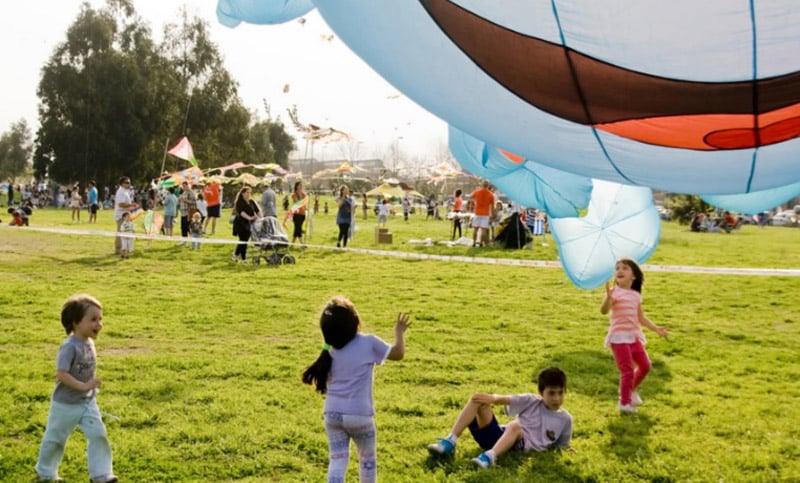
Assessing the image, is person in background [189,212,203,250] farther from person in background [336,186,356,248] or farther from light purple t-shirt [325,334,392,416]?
light purple t-shirt [325,334,392,416]

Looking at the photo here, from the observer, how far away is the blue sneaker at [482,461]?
4992 mm

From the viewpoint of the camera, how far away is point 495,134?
10.0 feet

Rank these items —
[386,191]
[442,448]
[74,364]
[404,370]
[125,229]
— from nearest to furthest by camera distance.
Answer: [74,364]
[442,448]
[404,370]
[125,229]
[386,191]

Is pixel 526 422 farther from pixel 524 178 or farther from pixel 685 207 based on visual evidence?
pixel 685 207

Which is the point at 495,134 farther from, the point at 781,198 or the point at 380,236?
the point at 380,236

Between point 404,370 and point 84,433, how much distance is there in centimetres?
344

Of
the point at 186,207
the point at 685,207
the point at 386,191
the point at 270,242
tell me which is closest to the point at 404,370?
the point at 270,242

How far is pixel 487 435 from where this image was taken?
5.33m

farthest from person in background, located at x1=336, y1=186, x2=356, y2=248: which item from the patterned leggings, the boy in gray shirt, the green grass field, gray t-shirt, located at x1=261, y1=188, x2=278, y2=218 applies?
the patterned leggings

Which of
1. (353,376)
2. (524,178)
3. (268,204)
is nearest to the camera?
(353,376)

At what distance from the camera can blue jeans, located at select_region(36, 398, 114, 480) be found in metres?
4.48

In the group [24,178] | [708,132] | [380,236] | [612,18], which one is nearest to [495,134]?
[612,18]

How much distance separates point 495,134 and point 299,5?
1.25m

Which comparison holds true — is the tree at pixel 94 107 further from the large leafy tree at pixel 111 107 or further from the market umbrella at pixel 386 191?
the market umbrella at pixel 386 191
